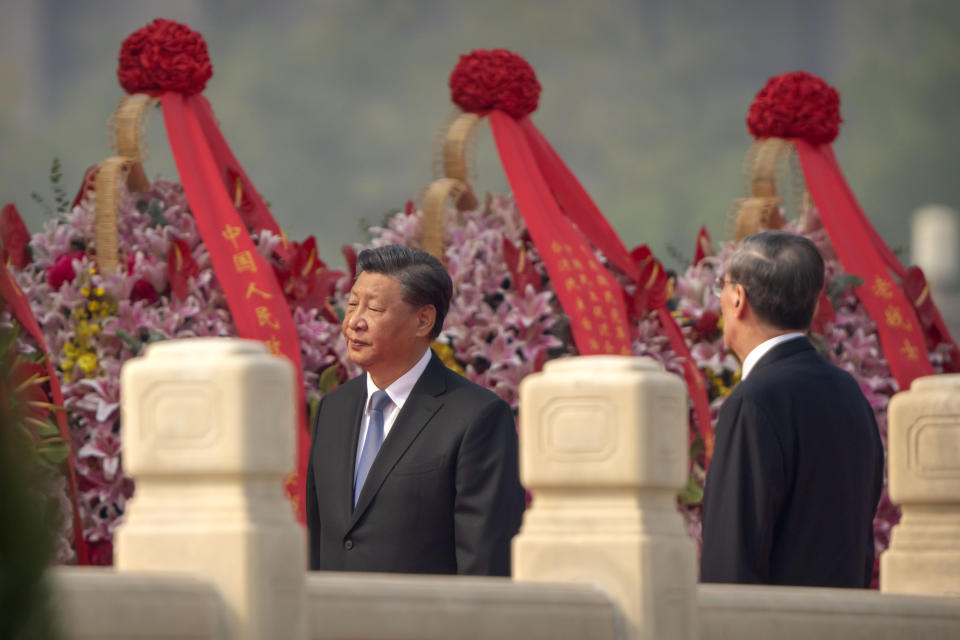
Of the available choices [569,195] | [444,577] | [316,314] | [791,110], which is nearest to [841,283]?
[791,110]

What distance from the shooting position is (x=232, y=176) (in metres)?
5.79

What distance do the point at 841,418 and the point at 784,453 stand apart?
6.7 inches

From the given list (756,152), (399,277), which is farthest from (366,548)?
(756,152)

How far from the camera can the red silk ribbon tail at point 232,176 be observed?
575 centimetres

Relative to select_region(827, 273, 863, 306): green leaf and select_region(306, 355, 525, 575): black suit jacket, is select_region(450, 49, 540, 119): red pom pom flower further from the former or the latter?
select_region(306, 355, 525, 575): black suit jacket

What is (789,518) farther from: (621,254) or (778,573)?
(621,254)

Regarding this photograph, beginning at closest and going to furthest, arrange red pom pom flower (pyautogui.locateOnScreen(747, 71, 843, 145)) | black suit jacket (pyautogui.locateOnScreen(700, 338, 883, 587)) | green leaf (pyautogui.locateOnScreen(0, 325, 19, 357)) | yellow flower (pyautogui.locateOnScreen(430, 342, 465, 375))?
black suit jacket (pyautogui.locateOnScreen(700, 338, 883, 587)) < green leaf (pyautogui.locateOnScreen(0, 325, 19, 357)) < yellow flower (pyautogui.locateOnScreen(430, 342, 465, 375)) < red pom pom flower (pyautogui.locateOnScreen(747, 71, 843, 145))

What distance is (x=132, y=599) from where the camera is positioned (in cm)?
251

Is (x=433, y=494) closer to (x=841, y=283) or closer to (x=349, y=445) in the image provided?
(x=349, y=445)

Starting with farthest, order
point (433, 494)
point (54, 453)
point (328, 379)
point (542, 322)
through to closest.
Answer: point (542, 322), point (328, 379), point (54, 453), point (433, 494)

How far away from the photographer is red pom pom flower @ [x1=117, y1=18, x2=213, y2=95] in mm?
5605

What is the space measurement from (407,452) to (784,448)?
86 centimetres

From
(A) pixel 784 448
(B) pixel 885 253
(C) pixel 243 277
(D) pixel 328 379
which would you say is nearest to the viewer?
(A) pixel 784 448

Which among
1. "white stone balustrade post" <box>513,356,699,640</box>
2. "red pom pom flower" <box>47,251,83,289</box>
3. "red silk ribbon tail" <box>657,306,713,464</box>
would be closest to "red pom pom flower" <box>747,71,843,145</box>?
"red silk ribbon tail" <box>657,306,713,464</box>
